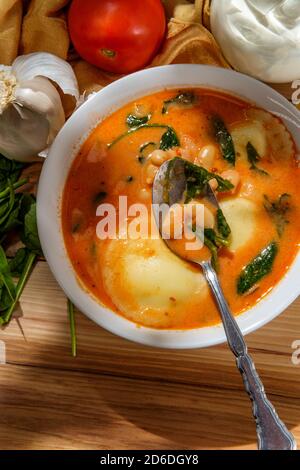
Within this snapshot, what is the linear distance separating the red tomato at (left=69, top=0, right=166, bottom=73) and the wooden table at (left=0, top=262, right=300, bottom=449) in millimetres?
684

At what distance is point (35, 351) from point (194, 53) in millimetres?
951

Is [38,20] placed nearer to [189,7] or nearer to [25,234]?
[189,7]

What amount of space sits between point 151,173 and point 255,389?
0.60m

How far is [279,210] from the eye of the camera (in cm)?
172

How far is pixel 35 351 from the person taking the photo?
1870mm

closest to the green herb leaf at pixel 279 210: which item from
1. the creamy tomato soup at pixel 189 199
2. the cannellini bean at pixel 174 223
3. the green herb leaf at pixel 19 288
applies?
the creamy tomato soup at pixel 189 199

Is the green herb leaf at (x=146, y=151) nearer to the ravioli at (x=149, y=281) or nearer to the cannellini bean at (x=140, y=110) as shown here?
the cannellini bean at (x=140, y=110)

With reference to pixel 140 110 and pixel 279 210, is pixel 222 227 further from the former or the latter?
pixel 140 110

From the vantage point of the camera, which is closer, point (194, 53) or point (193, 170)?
point (193, 170)

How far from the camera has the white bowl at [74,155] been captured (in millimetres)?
1694

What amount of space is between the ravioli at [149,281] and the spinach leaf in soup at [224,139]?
28cm

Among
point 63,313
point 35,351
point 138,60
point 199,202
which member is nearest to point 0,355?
point 35,351

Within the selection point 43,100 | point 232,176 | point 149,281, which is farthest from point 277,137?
point 43,100
